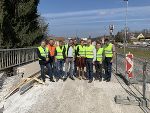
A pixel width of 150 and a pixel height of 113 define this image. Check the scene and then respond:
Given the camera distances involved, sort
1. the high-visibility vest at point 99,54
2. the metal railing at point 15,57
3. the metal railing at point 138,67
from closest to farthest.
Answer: the metal railing at point 138,67, the high-visibility vest at point 99,54, the metal railing at point 15,57

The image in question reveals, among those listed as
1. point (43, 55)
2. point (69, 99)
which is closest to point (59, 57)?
point (43, 55)

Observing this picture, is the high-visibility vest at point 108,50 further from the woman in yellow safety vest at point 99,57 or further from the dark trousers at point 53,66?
the dark trousers at point 53,66

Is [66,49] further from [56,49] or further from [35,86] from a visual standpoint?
[35,86]

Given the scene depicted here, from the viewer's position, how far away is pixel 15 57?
20500mm

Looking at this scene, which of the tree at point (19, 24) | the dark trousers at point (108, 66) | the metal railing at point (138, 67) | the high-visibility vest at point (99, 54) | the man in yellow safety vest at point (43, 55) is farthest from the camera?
the tree at point (19, 24)

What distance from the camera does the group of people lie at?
1589 cm

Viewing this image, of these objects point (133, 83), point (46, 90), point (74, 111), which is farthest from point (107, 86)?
point (74, 111)

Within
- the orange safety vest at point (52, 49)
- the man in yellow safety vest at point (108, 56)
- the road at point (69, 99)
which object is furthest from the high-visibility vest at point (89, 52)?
the orange safety vest at point (52, 49)

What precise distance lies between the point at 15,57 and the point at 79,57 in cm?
517

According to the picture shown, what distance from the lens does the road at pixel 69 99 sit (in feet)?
34.8

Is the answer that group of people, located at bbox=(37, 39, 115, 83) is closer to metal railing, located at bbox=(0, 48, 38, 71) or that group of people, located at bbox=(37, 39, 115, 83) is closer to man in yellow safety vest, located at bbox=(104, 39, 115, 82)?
man in yellow safety vest, located at bbox=(104, 39, 115, 82)

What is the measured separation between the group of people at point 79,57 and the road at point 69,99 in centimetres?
87

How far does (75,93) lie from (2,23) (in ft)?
32.8

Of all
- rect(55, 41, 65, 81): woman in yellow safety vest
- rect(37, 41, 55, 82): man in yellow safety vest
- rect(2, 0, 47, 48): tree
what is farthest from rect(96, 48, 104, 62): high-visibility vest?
rect(2, 0, 47, 48): tree
